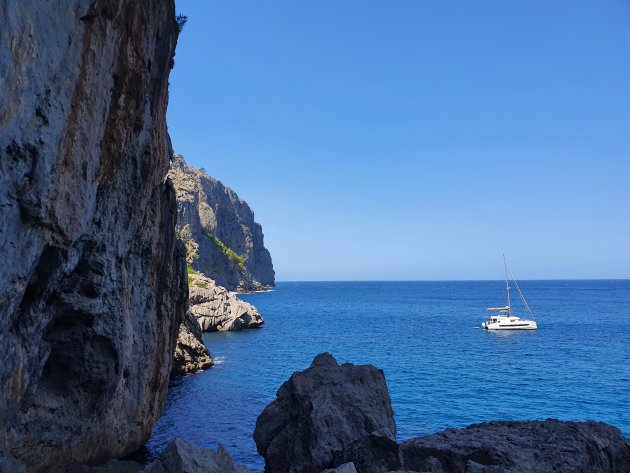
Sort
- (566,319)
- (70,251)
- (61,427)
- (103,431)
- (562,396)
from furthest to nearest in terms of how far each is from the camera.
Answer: (566,319) < (562,396) < (103,431) < (61,427) < (70,251)

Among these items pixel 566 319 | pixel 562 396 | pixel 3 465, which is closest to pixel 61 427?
pixel 3 465

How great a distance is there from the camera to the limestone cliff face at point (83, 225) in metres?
11.6

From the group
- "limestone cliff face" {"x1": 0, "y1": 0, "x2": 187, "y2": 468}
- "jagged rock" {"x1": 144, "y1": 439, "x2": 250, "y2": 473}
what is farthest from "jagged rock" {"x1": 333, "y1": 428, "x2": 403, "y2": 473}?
"limestone cliff face" {"x1": 0, "y1": 0, "x2": 187, "y2": 468}

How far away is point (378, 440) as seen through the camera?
14.4 metres

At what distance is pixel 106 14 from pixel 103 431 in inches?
631

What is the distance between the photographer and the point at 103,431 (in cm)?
1841

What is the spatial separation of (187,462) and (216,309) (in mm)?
70647

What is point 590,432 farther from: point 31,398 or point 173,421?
point 173,421

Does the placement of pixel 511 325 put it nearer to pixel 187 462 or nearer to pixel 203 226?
pixel 187 462

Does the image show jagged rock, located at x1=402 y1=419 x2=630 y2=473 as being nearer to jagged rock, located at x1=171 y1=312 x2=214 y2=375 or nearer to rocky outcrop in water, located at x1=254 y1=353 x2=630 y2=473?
rocky outcrop in water, located at x1=254 y1=353 x2=630 y2=473

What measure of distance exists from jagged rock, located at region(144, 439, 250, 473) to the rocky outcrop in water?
111 inches

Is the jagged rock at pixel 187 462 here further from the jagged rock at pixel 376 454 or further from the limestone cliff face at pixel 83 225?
the limestone cliff face at pixel 83 225

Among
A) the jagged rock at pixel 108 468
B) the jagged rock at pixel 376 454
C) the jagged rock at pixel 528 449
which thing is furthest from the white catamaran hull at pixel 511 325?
the jagged rock at pixel 108 468

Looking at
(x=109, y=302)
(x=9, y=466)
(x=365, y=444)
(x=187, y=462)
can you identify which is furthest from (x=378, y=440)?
(x=109, y=302)
